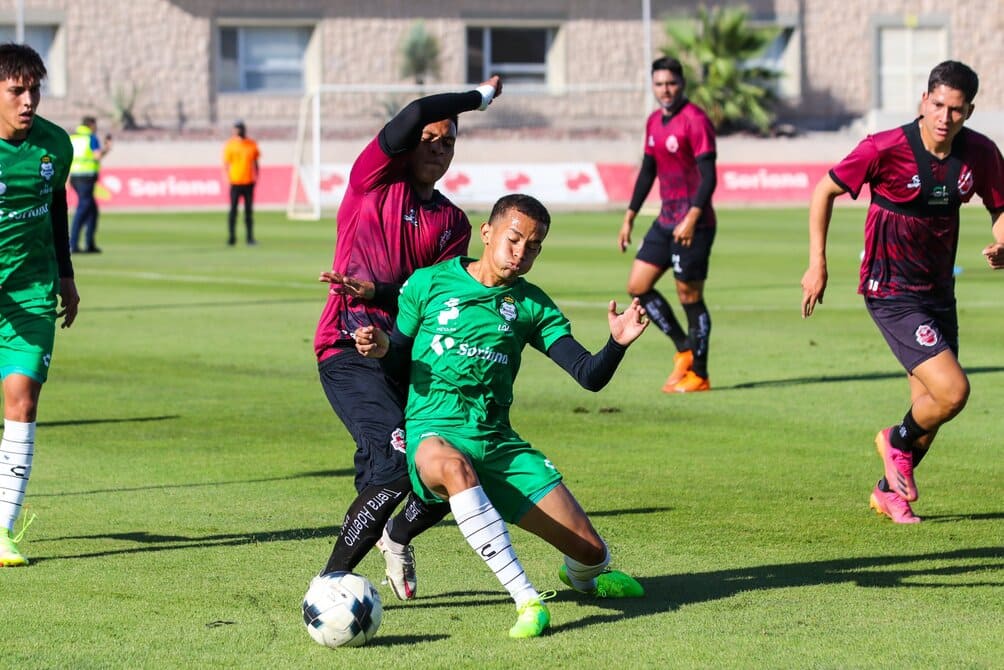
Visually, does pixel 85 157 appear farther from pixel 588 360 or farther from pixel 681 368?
pixel 588 360

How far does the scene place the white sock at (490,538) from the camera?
18.7ft

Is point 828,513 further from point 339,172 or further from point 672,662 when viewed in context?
point 339,172

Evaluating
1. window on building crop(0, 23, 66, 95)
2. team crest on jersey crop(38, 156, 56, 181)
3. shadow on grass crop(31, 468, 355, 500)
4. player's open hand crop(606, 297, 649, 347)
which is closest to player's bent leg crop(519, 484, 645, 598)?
player's open hand crop(606, 297, 649, 347)

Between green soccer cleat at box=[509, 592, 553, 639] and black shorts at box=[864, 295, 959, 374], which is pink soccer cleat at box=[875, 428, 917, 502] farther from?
green soccer cleat at box=[509, 592, 553, 639]

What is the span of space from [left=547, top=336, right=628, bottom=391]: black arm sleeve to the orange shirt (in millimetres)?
23906

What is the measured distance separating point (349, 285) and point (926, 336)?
328cm

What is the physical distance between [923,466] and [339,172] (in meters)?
29.2

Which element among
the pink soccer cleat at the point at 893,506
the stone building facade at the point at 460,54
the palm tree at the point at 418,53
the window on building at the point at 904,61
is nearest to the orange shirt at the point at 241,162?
the stone building facade at the point at 460,54

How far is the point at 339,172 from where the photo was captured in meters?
37.6

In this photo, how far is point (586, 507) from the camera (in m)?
8.19

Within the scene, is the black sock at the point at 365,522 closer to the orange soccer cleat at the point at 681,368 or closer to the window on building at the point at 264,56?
the orange soccer cleat at the point at 681,368

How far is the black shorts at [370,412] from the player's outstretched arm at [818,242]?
2.37 meters

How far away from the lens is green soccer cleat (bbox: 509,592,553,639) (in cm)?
569

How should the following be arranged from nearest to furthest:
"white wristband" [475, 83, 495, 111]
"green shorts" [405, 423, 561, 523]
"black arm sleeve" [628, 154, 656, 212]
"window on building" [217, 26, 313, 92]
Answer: "green shorts" [405, 423, 561, 523]
"white wristband" [475, 83, 495, 111]
"black arm sleeve" [628, 154, 656, 212]
"window on building" [217, 26, 313, 92]
